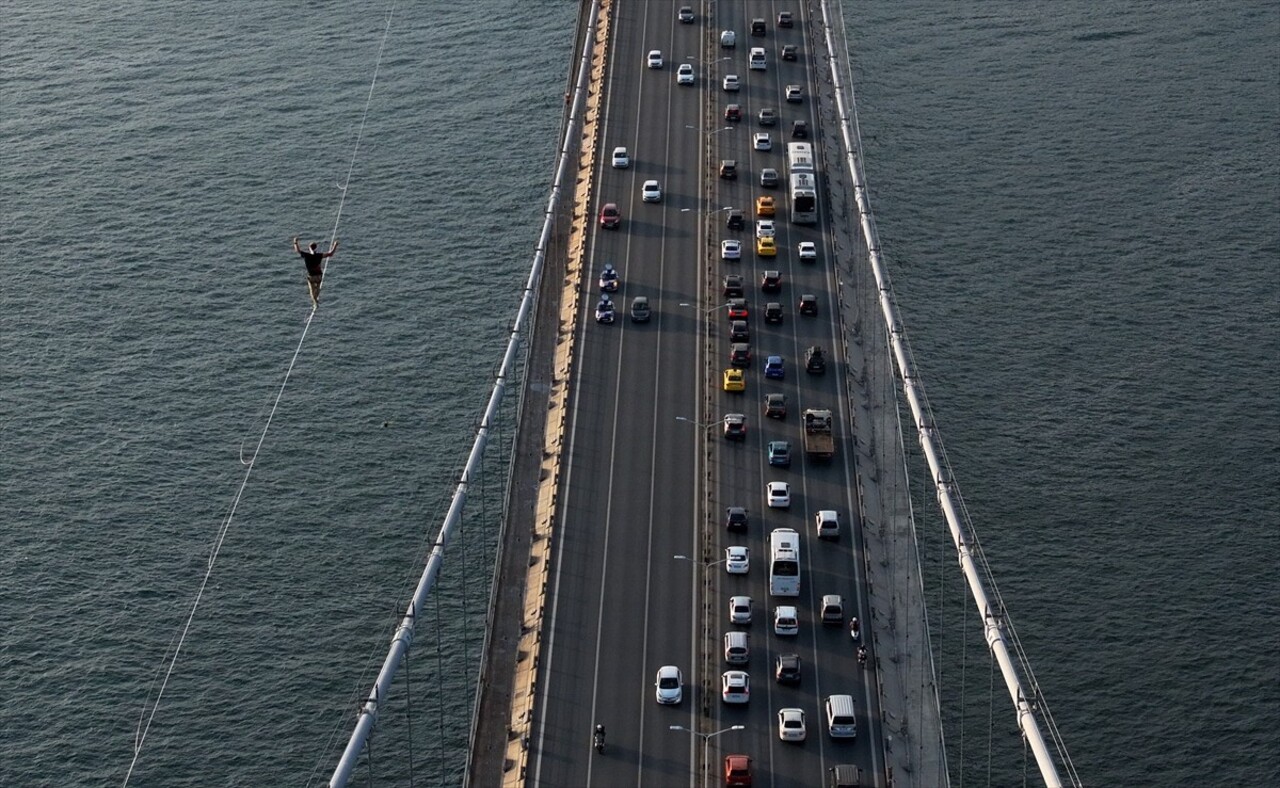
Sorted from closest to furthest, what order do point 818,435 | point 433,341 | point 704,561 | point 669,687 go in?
point 669,687, point 704,561, point 818,435, point 433,341

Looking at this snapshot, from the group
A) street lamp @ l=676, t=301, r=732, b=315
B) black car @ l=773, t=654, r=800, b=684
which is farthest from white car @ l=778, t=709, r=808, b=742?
street lamp @ l=676, t=301, r=732, b=315

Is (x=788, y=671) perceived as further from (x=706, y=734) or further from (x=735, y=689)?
(x=706, y=734)

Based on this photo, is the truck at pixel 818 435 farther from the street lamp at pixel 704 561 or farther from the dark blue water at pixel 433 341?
the street lamp at pixel 704 561

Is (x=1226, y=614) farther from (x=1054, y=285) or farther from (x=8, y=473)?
(x=8, y=473)

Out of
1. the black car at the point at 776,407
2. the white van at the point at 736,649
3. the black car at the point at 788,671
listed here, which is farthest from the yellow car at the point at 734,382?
the black car at the point at 788,671

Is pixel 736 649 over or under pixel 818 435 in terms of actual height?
under

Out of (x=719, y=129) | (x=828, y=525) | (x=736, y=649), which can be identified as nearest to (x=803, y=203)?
(x=719, y=129)

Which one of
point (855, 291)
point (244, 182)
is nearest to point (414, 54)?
point (244, 182)

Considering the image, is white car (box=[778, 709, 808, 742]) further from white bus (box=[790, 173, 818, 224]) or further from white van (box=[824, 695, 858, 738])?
white bus (box=[790, 173, 818, 224])
